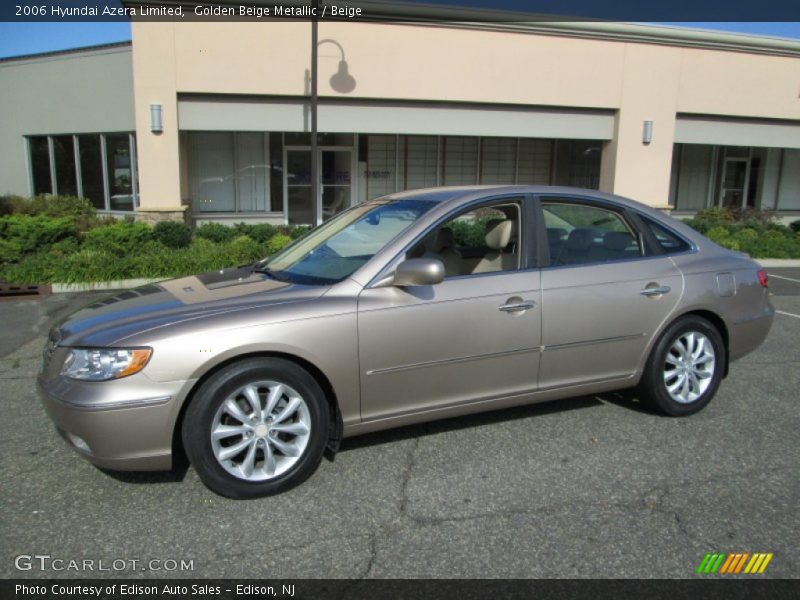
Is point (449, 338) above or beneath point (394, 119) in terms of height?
beneath

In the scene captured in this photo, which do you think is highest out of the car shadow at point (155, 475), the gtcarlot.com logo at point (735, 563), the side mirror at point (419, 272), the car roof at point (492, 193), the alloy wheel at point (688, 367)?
the car roof at point (492, 193)

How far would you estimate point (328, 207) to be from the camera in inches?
691

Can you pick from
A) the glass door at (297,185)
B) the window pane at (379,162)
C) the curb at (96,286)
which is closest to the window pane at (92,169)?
the glass door at (297,185)

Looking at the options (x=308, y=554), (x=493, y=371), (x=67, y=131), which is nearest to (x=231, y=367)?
(x=308, y=554)

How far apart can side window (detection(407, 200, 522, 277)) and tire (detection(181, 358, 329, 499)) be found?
1.14 m

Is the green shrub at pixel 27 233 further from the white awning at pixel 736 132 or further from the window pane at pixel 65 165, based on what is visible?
the white awning at pixel 736 132

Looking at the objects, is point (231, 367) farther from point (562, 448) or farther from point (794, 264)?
point (794, 264)

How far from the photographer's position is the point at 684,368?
179 inches

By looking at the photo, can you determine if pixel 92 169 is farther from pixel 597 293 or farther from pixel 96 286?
pixel 597 293

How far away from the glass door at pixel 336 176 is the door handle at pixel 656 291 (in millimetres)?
13239

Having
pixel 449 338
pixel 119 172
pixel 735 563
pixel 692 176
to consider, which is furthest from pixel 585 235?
pixel 692 176

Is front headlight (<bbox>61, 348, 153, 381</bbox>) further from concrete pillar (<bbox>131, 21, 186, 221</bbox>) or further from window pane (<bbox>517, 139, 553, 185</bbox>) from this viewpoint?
window pane (<bbox>517, 139, 553, 185</bbox>)

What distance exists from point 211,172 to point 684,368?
1366 centimetres

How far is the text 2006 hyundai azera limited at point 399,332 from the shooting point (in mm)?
3252
